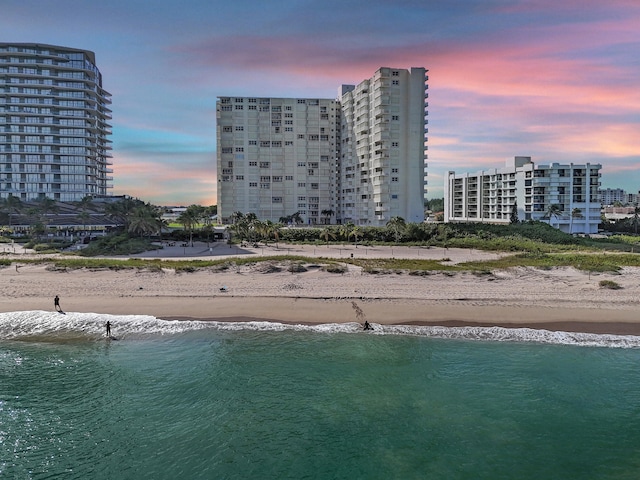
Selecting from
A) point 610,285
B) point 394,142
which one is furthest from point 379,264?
point 394,142

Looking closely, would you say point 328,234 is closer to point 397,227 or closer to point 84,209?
point 397,227

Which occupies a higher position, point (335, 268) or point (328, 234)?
point (328, 234)

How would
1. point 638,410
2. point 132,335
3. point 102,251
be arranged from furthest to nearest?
point 102,251 < point 132,335 < point 638,410

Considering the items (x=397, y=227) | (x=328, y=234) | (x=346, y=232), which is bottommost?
(x=328, y=234)

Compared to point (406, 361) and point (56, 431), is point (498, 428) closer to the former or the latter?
point (406, 361)

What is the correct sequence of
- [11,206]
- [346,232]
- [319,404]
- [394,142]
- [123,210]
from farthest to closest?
1. [394,142]
2. [11,206]
3. [123,210]
4. [346,232]
5. [319,404]

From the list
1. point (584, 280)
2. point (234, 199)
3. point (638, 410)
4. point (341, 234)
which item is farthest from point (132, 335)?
point (234, 199)
